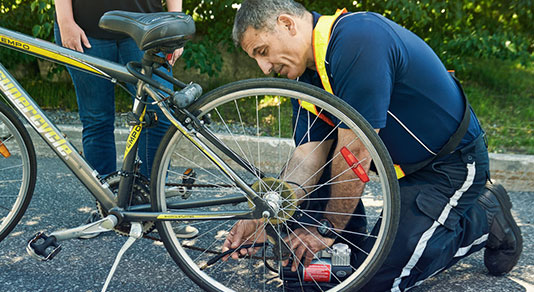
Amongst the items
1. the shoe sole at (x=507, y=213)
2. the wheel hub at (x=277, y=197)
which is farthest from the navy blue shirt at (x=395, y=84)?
the wheel hub at (x=277, y=197)

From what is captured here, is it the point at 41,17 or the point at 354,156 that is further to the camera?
the point at 41,17

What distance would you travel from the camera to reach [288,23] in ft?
6.68

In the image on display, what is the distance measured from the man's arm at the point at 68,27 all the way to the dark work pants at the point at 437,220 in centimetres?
166

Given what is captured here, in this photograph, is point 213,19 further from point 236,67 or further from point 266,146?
point 266,146

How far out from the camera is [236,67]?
20.5 feet

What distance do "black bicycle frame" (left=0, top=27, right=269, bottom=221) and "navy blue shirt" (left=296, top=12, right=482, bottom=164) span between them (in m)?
0.53

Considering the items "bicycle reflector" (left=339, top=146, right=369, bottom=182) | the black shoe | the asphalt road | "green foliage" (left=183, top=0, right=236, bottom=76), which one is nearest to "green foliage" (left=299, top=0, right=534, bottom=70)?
"green foliage" (left=183, top=0, right=236, bottom=76)

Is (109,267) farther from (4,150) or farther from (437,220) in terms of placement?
(437,220)

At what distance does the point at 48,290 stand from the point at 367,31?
1.71 m

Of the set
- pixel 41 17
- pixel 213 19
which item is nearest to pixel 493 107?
pixel 213 19

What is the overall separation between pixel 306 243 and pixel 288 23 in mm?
906

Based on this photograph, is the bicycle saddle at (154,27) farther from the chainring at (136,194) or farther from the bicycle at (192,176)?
the chainring at (136,194)

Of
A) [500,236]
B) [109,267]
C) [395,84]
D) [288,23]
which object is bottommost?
[109,267]

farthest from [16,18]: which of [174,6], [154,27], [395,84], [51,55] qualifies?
[395,84]
